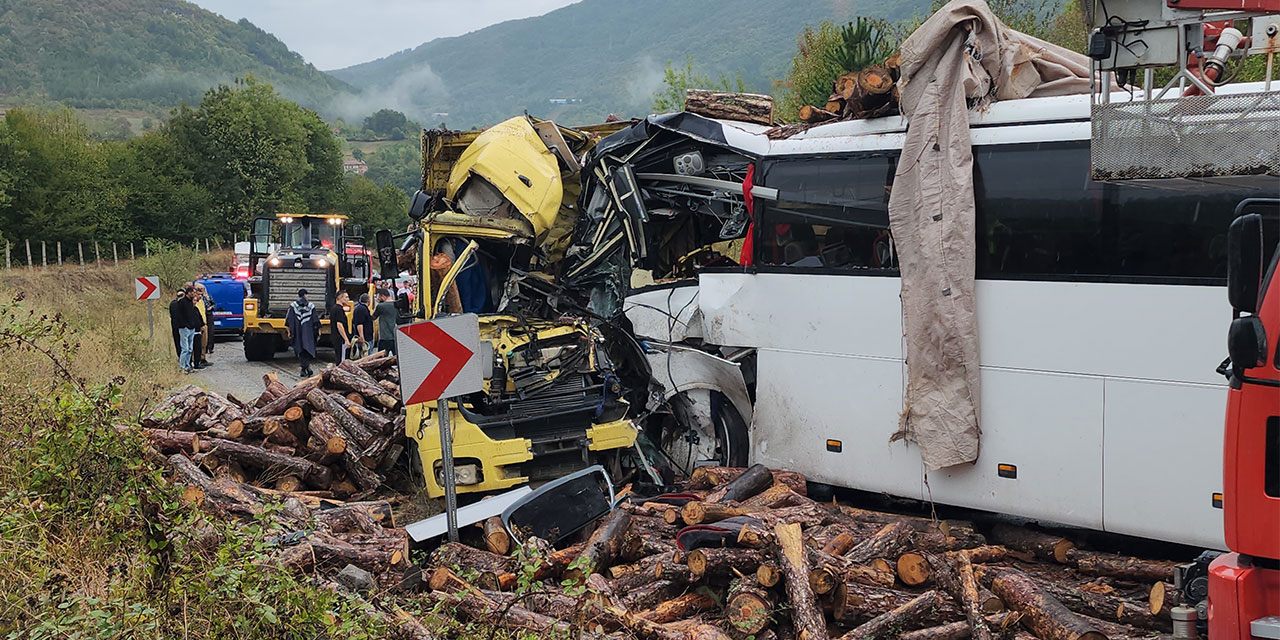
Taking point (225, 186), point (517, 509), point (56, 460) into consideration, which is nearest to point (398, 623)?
point (517, 509)

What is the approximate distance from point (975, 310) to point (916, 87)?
1.66 meters

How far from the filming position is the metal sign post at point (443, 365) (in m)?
7.09

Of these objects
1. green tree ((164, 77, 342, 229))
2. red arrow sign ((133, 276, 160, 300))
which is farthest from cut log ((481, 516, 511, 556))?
green tree ((164, 77, 342, 229))

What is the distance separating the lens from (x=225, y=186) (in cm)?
6059

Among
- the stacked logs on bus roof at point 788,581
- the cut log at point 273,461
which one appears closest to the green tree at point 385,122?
the cut log at point 273,461

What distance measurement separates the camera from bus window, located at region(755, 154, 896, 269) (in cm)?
788

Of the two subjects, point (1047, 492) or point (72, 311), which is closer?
point (1047, 492)

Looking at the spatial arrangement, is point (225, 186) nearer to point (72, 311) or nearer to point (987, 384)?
point (72, 311)

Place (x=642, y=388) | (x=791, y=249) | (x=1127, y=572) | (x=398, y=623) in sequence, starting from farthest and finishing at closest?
(x=642, y=388)
(x=791, y=249)
(x=1127, y=572)
(x=398, y=623)

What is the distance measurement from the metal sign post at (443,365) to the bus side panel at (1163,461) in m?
4.25

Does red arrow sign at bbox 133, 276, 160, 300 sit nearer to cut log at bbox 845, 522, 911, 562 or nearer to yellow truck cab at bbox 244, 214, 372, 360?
yellow truck cab at bbox 244, 214, 372, 360

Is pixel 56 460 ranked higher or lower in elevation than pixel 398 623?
higher

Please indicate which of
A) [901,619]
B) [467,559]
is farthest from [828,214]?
[467,559]

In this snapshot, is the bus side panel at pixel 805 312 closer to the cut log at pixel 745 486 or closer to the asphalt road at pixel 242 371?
the cut log at pixel 745 486
